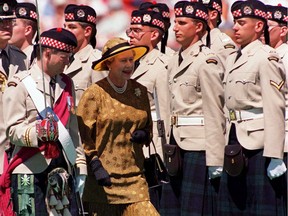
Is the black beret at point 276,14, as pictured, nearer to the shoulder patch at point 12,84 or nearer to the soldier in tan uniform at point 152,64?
the soldier in tan uniform at point 152,64

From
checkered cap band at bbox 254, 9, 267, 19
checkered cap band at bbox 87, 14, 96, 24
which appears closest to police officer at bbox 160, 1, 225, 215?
checkered cap band at bbox 254, 9, 267, 19

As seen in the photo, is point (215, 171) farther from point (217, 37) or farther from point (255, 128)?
point (217, 37)

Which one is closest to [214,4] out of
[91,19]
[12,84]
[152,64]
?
[152,64]

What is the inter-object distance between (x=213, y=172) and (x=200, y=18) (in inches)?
57.2

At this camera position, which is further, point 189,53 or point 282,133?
point 189,53

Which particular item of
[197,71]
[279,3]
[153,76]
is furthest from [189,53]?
[279,3]

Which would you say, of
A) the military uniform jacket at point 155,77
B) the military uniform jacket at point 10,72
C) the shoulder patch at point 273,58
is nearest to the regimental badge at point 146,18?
the military uniform jacket at point 155,77

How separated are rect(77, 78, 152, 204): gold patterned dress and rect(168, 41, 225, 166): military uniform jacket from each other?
0.80m

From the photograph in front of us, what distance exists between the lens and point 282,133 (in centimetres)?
1237

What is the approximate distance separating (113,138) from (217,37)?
244 centimetres

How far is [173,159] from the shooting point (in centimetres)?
1319

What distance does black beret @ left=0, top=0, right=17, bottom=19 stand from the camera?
1248 cm

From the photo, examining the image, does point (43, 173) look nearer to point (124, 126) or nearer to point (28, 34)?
point (124, 126)

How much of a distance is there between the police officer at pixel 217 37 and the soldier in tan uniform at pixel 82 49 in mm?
1159
